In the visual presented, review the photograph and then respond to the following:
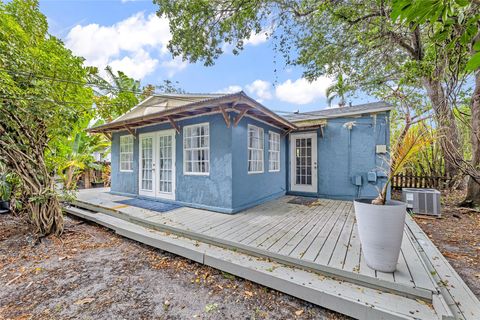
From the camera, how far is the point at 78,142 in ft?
27.3

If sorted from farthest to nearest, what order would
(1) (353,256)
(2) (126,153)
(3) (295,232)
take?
(2) (126,153) < (3) (295,232) < (1) (353,256)

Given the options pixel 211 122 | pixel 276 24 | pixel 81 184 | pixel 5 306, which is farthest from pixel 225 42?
pixel 81 184

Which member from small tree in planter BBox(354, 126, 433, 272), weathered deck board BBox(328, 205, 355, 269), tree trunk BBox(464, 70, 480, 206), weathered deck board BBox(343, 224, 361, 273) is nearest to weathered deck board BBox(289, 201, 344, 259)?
weathered deck board BBox(328, 205, 355, 269)

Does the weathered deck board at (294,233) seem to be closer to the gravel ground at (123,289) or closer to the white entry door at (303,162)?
the gravel ground at (123,289)

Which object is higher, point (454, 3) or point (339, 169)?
point (454, 3)

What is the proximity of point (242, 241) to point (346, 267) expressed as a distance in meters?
1.37

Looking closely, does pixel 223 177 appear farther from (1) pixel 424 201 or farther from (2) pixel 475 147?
(2) pixel 475 147

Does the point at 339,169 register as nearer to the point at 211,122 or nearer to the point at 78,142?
the point at 211,122

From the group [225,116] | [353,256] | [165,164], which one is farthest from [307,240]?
[165,164]

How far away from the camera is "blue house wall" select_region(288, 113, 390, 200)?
5934mm

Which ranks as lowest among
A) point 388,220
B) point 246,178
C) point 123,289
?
point 123,289

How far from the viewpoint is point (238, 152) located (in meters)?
4.81

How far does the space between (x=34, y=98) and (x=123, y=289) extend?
3348 millimetres

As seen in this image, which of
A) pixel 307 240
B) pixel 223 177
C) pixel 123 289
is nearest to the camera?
pixel 123 289
